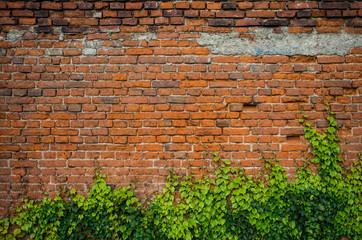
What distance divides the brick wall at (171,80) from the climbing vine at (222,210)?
194mm

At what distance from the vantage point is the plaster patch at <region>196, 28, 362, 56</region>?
2.81 meters

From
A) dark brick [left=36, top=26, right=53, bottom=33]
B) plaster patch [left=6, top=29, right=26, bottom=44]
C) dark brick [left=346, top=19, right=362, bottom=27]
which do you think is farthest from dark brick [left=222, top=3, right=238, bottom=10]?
plaster patch [left=6, top=29, right=26, bottom=44]

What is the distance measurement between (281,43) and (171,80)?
1436 millimetres

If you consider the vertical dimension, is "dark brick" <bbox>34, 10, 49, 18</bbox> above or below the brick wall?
above

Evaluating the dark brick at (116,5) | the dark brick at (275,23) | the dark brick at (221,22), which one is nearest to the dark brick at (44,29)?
the dark brick at (116,5)

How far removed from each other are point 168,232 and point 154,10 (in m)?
2.71

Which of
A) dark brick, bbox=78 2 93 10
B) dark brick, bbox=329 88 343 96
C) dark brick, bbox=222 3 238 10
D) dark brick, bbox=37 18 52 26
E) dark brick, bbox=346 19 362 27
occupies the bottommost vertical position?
dark brick, bbox=329 88 343 96

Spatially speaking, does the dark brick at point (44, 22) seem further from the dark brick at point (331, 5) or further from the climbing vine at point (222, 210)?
the dark brick at point (331, 5)

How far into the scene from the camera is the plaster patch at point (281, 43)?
281cm

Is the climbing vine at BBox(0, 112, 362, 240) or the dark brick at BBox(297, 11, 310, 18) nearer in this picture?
the climbing vine at BBox(0, 112, 362, 240)

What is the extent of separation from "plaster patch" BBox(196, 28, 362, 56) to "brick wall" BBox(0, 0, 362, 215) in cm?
1

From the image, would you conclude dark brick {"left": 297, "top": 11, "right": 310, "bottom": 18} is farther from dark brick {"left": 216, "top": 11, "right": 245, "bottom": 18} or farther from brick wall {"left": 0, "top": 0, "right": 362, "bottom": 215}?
dark brick {"left": 216, "top": 11, "right": 245, "bottom": 18}

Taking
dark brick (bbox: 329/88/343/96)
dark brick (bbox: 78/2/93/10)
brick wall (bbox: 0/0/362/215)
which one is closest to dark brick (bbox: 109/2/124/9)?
brick wall (bbox: 0/0/362/215)

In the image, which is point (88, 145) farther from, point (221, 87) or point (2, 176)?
point (221, 87)
